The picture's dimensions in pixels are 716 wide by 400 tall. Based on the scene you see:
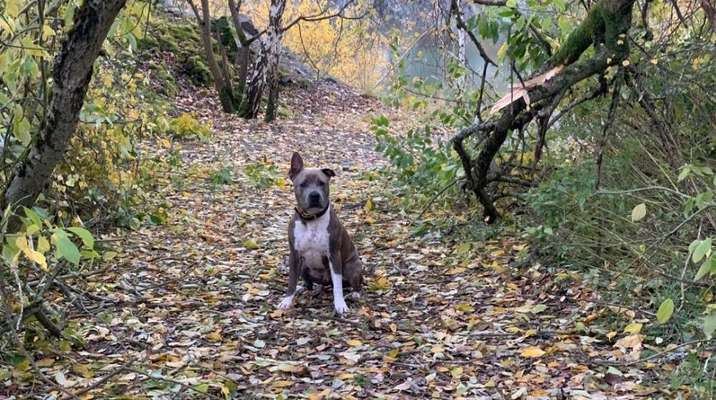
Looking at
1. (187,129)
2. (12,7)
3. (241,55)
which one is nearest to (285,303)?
(12,7)

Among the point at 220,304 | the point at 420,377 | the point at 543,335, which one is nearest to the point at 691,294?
the point at 543,335

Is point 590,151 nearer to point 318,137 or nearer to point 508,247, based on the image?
point 508,247

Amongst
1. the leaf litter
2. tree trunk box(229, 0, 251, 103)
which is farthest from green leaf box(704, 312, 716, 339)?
tree trunk box(229, 0, 251, 103)

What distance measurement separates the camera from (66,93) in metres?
3.34

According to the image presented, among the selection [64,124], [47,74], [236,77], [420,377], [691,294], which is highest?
[236,77]

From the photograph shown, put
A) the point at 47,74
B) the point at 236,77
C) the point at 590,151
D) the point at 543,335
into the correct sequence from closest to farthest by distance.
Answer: the point at 47,74, the point at 543,335, the point at 590,151, the point at 236,77

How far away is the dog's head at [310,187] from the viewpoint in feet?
17.7

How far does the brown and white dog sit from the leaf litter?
192 mm

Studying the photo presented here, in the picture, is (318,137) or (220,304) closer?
(220,304)

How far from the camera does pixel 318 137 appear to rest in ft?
48.7

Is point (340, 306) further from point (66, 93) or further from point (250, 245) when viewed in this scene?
point (66, 93)

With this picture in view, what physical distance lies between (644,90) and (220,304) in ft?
11.3

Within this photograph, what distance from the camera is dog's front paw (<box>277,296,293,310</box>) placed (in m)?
5.37

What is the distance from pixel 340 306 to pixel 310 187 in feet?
3.01
